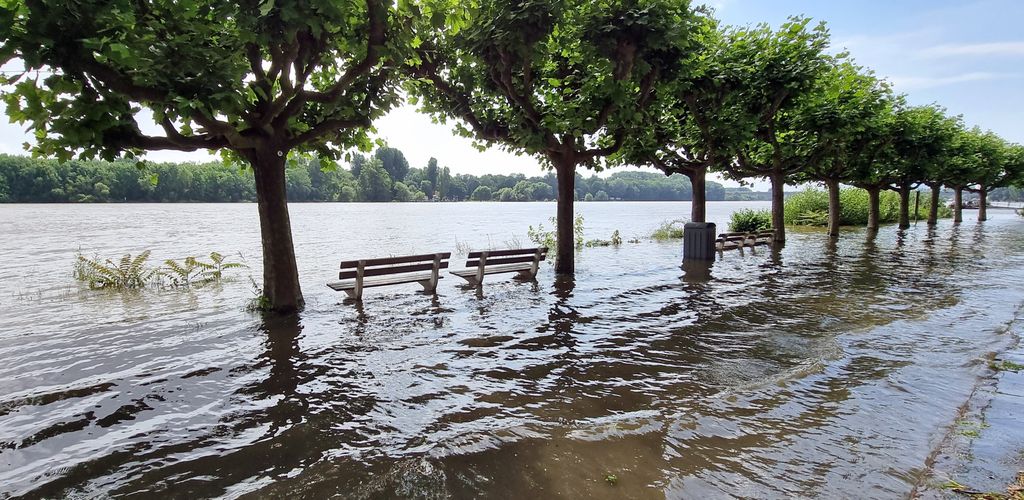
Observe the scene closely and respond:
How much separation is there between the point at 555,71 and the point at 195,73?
9038 millimetres

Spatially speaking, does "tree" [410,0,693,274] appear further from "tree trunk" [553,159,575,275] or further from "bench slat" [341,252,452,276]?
"bench slat" [341,252,452,276]

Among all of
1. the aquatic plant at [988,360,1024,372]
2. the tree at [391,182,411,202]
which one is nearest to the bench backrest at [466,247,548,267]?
the aquatic plant at [988,360,1024,372]

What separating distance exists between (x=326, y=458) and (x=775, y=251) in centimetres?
2055

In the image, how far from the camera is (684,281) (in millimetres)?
13430

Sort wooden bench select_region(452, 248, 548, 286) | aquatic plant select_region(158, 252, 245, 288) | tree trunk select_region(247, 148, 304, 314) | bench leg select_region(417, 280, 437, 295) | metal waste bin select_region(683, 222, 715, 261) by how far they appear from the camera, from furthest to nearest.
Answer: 1. metal waste bin select_region(683, 222, 715, 261)
2. aquatic plant select_region(158, 252, 245, 288)
3. wooden bench select_region(452, 248, 548, 286)
4. bench leg select_region(417, 280, 437, 295)
5. tree trunk select_region(247, 148, 304, 314)

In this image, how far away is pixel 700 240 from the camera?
1698 centimetres

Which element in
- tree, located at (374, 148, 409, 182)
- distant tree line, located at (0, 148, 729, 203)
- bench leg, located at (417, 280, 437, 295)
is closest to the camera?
bench leg, located at (417, 280, 437, 295)

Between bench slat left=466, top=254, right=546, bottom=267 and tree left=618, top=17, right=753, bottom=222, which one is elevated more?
tree left=618, top=17, right=753, bottom=222

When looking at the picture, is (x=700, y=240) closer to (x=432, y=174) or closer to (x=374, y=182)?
(x=374, y=182)

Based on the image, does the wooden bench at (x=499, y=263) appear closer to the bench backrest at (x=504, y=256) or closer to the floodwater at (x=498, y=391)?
the bench backrest at (x=504, y=256)

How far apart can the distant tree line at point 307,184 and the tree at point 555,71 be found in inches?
896

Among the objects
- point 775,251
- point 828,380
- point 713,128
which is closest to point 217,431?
point 828,380

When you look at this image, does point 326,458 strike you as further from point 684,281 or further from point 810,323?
point 684,281

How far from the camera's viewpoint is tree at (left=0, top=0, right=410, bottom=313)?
5.81m
